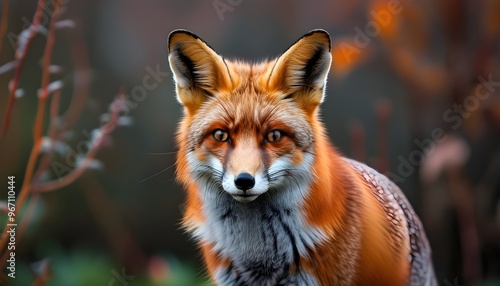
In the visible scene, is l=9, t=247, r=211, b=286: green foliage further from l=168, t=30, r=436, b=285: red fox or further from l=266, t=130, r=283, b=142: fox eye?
l=266, t=130, r=283, b=142: fox eye

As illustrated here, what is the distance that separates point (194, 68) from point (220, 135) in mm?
392

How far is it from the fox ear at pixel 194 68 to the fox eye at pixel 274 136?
344 mm

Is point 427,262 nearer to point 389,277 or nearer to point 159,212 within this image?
point 389,277

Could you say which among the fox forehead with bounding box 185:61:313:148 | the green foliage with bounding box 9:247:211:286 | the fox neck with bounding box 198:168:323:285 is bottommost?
the green foliage with bounding box 9:247:211:286

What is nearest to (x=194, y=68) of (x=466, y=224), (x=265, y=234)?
(x=265, y=234)

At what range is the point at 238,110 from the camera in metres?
3.32

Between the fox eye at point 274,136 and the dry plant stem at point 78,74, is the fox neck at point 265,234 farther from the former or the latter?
the dry plant stem at point 78,74

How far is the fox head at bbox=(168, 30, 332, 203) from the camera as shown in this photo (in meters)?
3.24

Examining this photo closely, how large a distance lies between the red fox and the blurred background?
2591 millimetres

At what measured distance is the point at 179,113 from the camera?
6.65 m

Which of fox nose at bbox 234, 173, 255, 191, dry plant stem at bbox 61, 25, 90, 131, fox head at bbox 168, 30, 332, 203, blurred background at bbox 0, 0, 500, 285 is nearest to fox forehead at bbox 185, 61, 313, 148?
fox head at bbox 168, 30, 332, 203

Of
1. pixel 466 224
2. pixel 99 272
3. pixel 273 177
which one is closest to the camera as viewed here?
pixel 273 177

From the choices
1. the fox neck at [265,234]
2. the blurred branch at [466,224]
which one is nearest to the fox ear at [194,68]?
the fox neck at [265,234]

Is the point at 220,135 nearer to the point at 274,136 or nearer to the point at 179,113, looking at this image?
the point at 274,136
